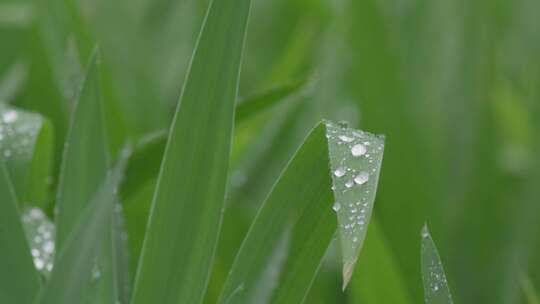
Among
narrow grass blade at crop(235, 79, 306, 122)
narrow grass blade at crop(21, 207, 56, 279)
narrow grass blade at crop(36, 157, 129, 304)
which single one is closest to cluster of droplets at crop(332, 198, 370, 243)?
narrow grass blade at crop(36, 157, 129, 304)

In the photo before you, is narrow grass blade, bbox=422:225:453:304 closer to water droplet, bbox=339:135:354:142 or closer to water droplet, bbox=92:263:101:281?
water droplet, bbox=339:135:354:142

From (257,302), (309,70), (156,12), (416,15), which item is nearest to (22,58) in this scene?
(156,12)

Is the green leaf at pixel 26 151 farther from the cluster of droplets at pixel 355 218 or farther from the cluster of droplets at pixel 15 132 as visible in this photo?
the cluster of droplets at pixel 355 218

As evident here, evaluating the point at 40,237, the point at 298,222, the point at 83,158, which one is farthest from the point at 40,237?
the point at 298,222

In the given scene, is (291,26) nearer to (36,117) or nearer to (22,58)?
(22,58)

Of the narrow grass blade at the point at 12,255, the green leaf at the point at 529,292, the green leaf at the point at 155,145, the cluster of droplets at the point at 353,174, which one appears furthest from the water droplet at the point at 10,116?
the green leaf at the point at 529,292

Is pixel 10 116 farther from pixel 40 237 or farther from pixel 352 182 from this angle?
pixel 352 182
